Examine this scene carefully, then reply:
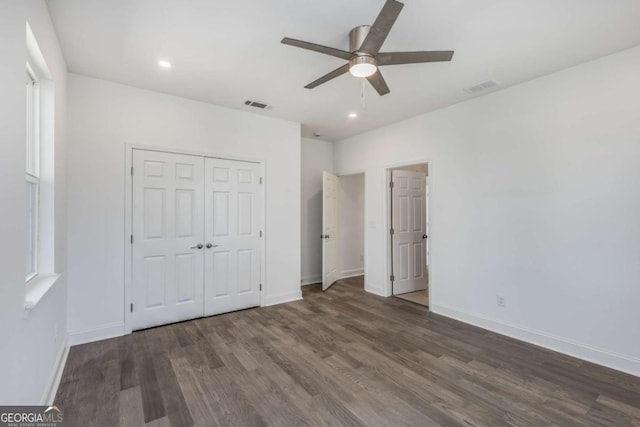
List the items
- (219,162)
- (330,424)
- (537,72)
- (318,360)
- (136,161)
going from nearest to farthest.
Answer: (330,424) → (318,360) → (537,72) → (136,161) → (219,162)

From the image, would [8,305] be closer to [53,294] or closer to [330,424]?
[53,294]

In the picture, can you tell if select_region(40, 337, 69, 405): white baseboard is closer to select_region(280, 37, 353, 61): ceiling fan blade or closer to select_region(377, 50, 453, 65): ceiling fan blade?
select_region(280, 37, 353, 61): ceiling fan blade

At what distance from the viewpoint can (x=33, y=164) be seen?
2254 mm

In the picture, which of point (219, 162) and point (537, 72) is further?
point (219, 162)

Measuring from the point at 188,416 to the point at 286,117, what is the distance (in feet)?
12.2

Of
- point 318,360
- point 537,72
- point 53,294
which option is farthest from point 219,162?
point 537,72

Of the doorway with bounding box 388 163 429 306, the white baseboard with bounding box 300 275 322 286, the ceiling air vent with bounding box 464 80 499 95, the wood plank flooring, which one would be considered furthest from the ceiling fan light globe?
the white baseboard with bounding box 300 275 322 286

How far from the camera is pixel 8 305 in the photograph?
1349 mm

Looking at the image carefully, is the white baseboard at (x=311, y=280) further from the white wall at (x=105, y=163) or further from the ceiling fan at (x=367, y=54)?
the ceiling fan at (x=367, y=54)

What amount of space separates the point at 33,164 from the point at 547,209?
15.4 feet

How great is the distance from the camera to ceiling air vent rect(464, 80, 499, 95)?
311cm

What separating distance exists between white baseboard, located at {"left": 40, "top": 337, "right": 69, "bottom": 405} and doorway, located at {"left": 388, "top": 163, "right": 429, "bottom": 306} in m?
4.12

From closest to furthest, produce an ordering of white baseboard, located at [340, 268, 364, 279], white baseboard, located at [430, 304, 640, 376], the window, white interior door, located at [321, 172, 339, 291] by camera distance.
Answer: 1. the window
2. white baseboard, located at [430, 304, 640, 376]
3. white interior door, located at [321, 172, 339, 291]
4. white baseboard, located at [340, 268, 364, 279]

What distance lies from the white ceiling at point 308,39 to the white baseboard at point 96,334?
2705 millimetres
